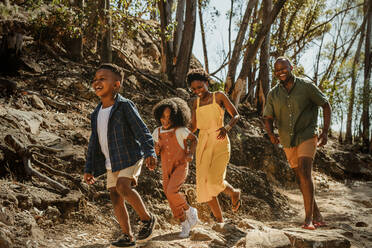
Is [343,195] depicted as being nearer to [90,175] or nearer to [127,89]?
[127,89]

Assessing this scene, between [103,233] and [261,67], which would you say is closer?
[103,233]

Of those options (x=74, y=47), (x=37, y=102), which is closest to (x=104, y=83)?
(x=37, y=102)

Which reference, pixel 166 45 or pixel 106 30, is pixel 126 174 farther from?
pixel 166 45

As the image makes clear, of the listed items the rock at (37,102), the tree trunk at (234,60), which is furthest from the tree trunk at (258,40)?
the rock at (37,102)

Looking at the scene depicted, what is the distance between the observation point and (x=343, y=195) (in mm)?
8219

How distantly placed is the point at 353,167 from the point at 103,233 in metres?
10.2

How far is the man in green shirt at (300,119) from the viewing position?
425cm

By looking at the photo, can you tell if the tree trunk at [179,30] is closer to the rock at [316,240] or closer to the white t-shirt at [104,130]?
the white t-shirt at [104,130]

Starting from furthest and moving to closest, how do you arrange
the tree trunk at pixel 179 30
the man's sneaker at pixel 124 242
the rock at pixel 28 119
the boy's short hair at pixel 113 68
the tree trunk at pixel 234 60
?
the tree trunk at pixel 234 60
the tree trunk at pixel 179 30
the rock at pixel 28 119
the boy's short hair at pixel 113 68
the man's sneaker at pixel 124 242

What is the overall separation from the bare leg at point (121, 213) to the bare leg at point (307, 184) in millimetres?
2156

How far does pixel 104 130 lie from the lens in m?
3.29

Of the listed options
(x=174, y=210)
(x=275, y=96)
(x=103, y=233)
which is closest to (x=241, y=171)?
(x=275, y=96)

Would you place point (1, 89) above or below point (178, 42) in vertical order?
below

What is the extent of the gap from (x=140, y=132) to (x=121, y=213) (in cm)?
77
